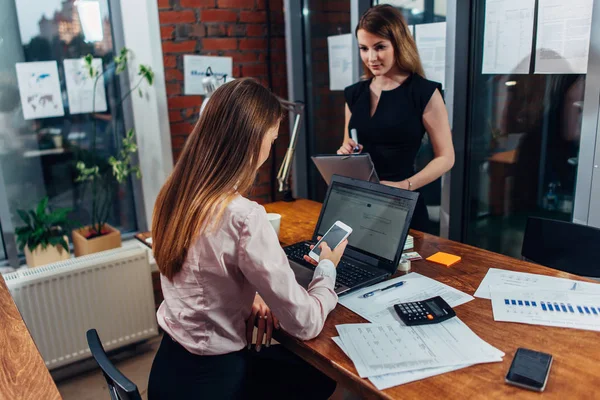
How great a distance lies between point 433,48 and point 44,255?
2180 millimetres

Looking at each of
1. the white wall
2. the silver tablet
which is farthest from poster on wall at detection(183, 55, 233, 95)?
the silver tablet

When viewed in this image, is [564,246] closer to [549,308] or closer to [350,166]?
[549,308]

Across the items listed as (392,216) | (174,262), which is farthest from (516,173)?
(174,262)

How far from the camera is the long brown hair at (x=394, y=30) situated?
2.05m

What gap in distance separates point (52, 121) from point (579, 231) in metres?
2.52

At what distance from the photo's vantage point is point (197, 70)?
2.93 meters

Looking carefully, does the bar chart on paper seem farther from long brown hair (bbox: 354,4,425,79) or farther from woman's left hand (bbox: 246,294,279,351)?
long brown hair (bbox: 354,4,425,79)

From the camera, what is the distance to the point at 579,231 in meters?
1.65

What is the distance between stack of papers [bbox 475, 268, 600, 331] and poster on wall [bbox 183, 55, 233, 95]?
199 cm

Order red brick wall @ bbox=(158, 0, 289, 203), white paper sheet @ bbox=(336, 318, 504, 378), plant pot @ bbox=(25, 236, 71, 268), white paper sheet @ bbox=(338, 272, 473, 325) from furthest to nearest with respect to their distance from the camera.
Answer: red brick wall @ bbox=(158, 0, 289, 203) < plant pot @ bbox=(25, 236, 71, 268) < white paper sheet @ bbox=(338, 272, 473, 325) < white paper sheet @ bbox=(336, 318, 504, 378)

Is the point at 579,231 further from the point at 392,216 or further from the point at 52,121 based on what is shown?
the point at 52,121

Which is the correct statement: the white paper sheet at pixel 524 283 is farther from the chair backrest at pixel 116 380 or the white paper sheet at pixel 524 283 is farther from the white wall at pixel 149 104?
the white wall at pixel 149 104

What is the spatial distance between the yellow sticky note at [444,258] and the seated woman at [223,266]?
408 millimetres

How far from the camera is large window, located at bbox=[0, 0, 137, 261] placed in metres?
2.61
